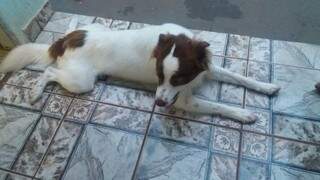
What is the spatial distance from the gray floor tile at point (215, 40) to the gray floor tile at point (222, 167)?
0.64 meters

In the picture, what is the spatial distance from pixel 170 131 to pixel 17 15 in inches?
45.2

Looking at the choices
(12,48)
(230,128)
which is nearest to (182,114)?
(230,128)

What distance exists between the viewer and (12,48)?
1925 mm

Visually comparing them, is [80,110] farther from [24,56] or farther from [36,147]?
[24,56]

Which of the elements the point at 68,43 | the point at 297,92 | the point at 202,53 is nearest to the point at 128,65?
the point at 68,43

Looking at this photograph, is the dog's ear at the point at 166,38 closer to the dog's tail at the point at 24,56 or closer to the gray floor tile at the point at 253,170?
the gray floor tile at the point at 253,170

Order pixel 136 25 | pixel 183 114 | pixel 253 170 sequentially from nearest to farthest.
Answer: pixel 253 170 → pixel 183 114 → pixel 136 25

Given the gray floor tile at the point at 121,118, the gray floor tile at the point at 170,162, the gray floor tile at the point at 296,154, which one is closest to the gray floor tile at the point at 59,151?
the gray floor tile at the point at 121,118

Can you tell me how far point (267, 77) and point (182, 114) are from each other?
50cm

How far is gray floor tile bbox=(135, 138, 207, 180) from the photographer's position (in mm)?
1398

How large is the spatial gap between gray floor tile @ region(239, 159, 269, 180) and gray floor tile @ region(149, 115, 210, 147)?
0.19 m

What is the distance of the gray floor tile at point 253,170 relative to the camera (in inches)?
53.3

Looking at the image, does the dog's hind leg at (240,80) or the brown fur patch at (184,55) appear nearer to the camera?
the brown fur patch at (184,55)

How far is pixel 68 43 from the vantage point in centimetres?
160
